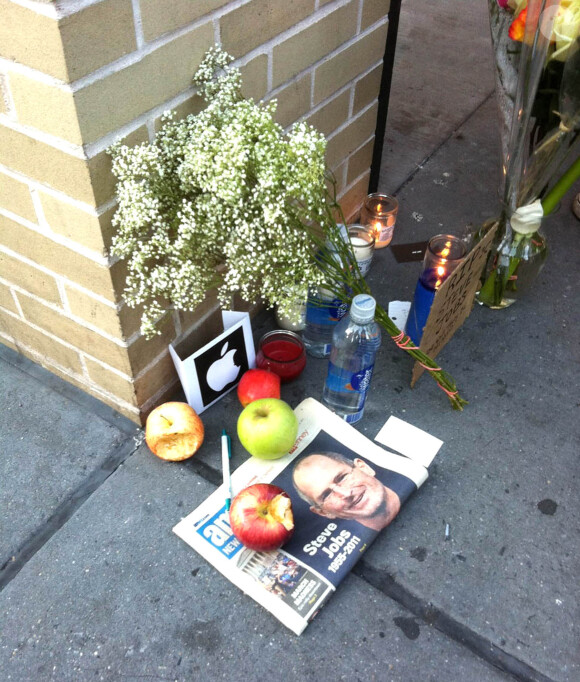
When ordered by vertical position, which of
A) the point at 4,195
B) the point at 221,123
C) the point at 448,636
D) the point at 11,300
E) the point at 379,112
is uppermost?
the point at 221,123

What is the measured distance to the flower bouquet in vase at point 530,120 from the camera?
1.21 m

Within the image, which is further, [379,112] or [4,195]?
[379,112]

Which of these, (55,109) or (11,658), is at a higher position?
(55,109)

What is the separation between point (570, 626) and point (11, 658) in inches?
39.6

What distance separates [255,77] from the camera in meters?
1.27

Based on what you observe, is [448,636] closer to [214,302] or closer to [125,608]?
[125,608]

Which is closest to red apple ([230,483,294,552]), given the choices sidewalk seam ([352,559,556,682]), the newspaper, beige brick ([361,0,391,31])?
the newspaper

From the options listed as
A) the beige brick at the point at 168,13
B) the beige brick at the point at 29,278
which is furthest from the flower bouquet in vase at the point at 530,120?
the beige brick at the point at 29,278

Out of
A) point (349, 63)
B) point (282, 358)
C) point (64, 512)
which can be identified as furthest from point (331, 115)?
point (64, 512)

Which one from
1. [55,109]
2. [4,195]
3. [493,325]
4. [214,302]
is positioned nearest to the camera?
[55,109]

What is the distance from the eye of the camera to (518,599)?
1.17 meters

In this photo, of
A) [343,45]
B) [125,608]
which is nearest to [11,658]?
[125,608]

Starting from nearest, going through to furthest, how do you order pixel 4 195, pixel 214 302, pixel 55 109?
1. pixel 55 109
2. pixel 4 195
3. pixel 214 302

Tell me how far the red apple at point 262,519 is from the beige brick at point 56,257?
18.4 inches
